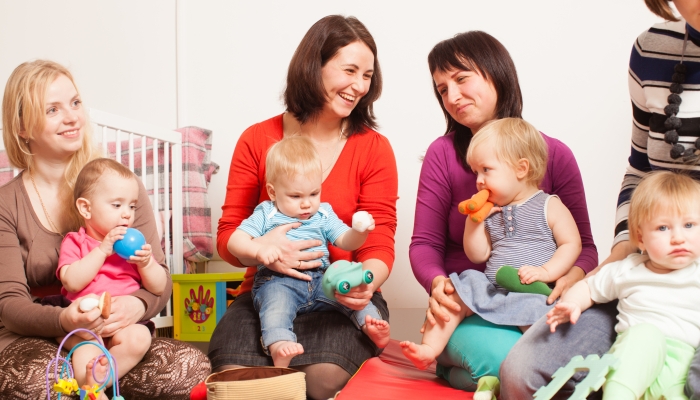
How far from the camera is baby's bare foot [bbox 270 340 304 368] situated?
142 centimetres

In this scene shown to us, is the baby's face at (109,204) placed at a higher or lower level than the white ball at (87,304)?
higher

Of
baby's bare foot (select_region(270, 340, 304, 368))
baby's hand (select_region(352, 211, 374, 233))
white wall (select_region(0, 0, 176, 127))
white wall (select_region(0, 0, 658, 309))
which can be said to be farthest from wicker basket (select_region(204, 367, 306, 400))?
white wall (select_region(0, 0, 176, 127))

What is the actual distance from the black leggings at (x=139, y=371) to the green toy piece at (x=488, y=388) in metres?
0.65

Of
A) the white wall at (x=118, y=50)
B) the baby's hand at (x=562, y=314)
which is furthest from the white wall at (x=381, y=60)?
the baby's hand at (x=562, y=314)

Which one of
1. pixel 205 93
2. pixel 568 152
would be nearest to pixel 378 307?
pixel 568 152

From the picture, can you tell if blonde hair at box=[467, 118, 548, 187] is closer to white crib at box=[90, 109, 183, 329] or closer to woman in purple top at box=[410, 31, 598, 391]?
woman in purple top at box=[410, 31, 598, 391]

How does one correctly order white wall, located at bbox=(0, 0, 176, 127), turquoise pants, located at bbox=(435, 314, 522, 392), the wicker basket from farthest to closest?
white wall, located at bbox=(0, 0, 176, 127) → turquoise pants, located at bbox=(435, 314, 522, 392) → the wicker basket

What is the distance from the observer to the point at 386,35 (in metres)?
2.56

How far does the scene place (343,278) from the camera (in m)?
1.45

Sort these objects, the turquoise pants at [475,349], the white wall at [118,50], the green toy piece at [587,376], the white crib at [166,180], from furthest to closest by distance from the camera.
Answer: the white wall at [118,50] < the white crib at [166,180] < the turquoise pants at [475,349] < the green toy piece at [587,376]

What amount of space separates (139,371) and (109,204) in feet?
1.32

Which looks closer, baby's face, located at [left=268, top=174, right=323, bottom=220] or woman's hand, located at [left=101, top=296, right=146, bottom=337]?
woman's hand, located at [left=101, top=296, right=146, bottom=337]

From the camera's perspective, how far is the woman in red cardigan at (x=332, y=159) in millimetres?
1643

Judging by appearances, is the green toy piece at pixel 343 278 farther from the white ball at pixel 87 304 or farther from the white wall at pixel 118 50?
the white wall at pixel 118 50
